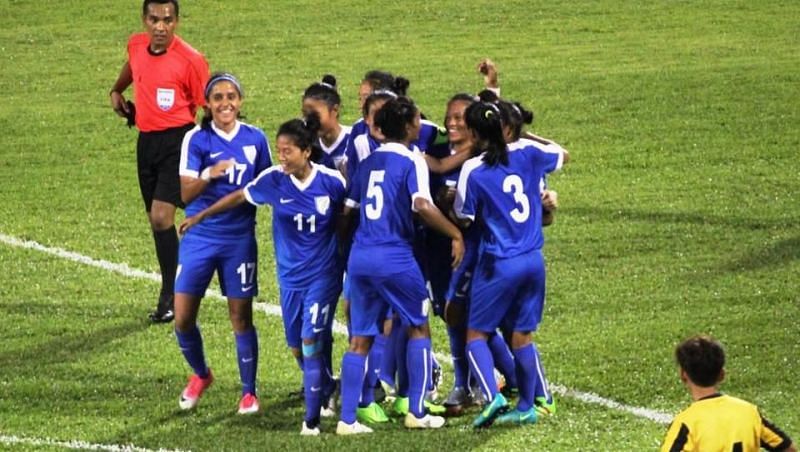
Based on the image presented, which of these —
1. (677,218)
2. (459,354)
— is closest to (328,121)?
(459,354)

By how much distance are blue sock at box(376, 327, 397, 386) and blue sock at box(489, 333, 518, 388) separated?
750mm

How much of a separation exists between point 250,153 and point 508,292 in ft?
6.28

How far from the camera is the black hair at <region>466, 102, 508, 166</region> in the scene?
36.0 feet

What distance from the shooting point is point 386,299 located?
11.0 m

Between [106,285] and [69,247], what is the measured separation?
4.87 ft

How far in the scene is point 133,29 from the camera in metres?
27.6

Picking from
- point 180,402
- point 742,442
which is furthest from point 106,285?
point 742,442

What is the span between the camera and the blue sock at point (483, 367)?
11.1 meters

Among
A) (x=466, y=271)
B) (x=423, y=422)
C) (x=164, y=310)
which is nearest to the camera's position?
(x=423, y=422)

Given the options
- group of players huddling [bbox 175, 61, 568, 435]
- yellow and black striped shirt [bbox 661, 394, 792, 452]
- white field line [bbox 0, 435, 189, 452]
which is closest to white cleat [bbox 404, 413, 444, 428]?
group of players huddling [bbox 175, 61, 568, 435]

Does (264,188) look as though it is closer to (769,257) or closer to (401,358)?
(401,358)

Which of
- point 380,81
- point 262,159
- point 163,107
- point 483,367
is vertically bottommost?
point 483,367

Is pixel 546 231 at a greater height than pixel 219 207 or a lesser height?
lesser

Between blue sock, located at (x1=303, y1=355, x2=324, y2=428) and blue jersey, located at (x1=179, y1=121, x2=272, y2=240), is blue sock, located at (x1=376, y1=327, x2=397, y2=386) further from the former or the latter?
blue jersey, located at (x1=179, y1=121, x2=272, y2=240)
